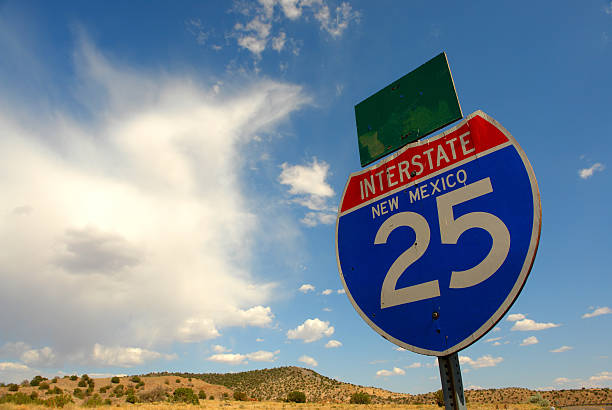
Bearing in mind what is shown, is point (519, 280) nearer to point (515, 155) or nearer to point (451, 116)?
point (515, 155)

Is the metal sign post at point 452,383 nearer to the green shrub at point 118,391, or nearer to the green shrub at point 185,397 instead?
the green shrub at point 185,397

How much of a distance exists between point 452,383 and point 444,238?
950mm

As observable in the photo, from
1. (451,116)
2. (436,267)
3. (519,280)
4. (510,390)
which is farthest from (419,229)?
(510,390)

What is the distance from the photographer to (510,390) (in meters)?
52.3

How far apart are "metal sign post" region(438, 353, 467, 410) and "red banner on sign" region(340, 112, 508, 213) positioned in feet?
4.50

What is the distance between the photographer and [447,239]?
2.44 meters

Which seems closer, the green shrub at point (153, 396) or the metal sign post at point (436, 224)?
the metal sign post at point (436, 224)

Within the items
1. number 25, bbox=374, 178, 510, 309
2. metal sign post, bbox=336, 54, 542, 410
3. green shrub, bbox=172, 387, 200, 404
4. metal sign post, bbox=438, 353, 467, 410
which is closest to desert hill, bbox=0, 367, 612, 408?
green shrub, bbox=172, 387, 200, 404

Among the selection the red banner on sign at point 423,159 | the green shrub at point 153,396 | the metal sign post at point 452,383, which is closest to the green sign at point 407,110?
the red banner on sign at point 423,159

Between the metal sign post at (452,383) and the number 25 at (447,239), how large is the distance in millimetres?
433

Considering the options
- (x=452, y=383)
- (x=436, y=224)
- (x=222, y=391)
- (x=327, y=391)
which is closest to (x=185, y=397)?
(x=222, y=391)

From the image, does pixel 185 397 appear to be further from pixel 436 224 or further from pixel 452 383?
pixel 436 224

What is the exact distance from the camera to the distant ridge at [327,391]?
145 ft

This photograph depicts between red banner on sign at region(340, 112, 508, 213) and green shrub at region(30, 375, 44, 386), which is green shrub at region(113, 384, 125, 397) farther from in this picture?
red banner on sign at region(340, 112, 508, 213)
